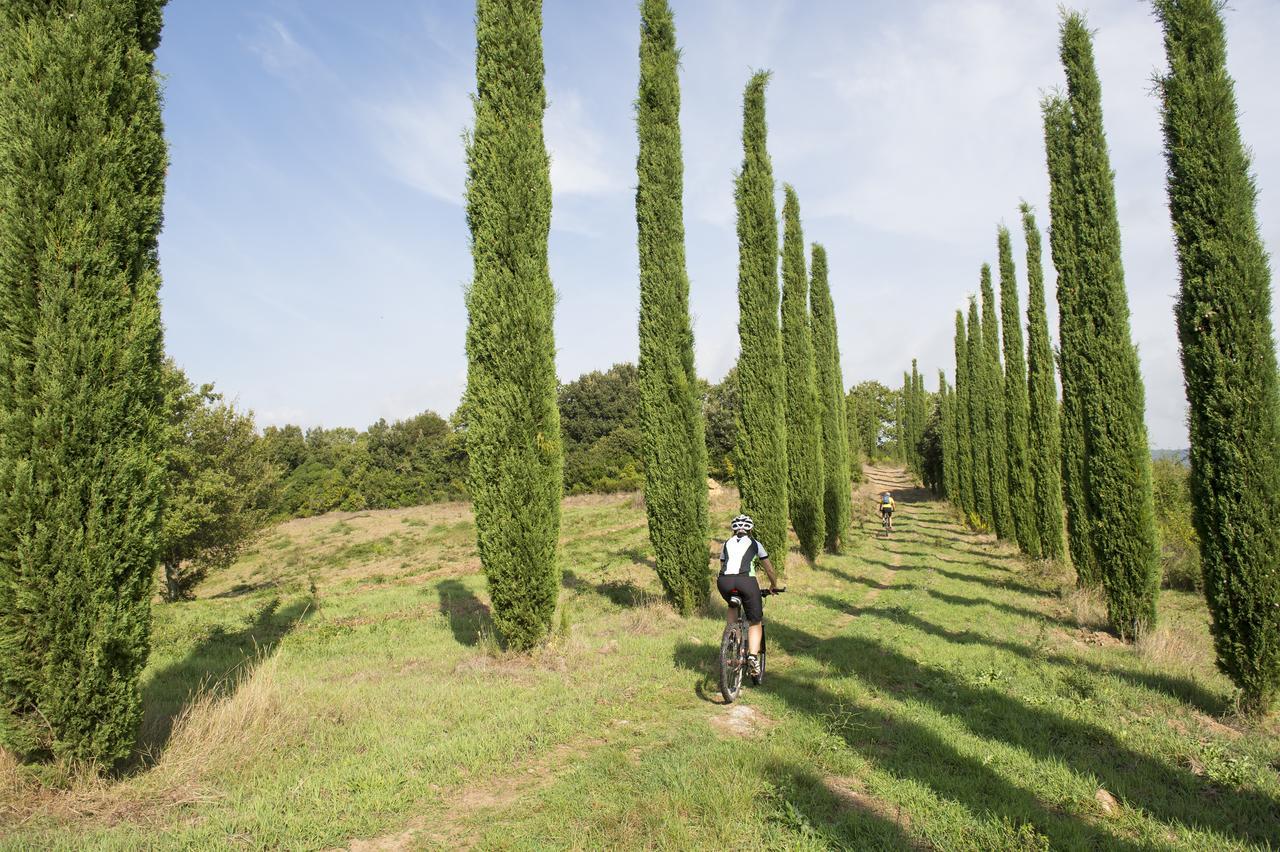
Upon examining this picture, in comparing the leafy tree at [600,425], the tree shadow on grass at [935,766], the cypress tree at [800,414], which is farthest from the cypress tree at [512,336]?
the leafy tree at [600,425]

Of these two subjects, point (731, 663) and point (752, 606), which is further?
point (752, 606)

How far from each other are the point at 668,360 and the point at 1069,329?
7001mm

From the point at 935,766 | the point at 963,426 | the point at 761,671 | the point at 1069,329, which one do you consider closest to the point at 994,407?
the point at 963,426

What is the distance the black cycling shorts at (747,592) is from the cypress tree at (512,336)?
96.7 inches

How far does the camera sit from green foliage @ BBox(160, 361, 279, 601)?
18219 millimetres

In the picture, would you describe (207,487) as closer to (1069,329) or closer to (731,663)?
(731,663)

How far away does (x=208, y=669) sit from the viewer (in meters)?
7.77

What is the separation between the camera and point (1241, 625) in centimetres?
674

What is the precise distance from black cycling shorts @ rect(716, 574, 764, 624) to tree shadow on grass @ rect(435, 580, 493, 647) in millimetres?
3625

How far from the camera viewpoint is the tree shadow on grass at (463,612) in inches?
380

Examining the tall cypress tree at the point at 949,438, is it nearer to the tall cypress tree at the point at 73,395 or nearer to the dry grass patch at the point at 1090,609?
the dry grass patch at the point at 1090,609

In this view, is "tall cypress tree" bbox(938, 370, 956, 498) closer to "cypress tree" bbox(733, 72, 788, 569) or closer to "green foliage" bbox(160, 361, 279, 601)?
"cypress tree" bbox(733, 72, 788, 569)

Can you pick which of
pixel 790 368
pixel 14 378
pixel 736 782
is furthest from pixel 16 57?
pixel 790 368

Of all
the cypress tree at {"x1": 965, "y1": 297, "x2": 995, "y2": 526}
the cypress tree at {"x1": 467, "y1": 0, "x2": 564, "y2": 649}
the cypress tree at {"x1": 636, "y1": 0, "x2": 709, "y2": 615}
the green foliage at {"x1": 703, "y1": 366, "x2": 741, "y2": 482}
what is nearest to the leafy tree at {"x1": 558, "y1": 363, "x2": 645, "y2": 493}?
the green foliage at {"x1": 703, "y1": 366, "x2": 741, "y2": 482}
